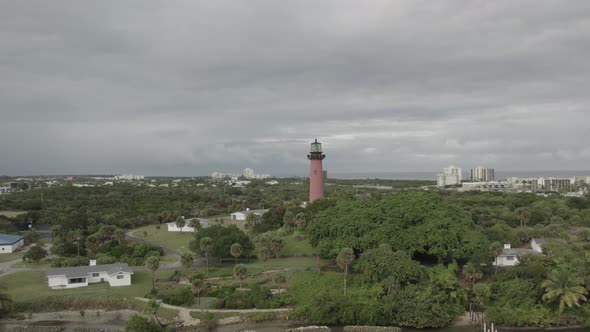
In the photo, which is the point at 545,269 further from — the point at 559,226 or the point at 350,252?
the point at 559,226

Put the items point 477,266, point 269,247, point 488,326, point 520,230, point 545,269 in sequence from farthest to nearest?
1. point 520,230
2. point 269,247
3. point 477,266
4. point 545,269
5. point 488,326

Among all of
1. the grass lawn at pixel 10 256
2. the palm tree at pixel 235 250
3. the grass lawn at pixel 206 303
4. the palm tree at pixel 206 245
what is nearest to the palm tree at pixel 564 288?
the grass lawn at pixel 206 303

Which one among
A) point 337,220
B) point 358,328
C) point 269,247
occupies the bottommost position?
point 358,328

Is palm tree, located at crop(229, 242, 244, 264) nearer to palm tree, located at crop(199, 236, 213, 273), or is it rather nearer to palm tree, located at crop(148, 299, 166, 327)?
palm tree, located at crop(199, 236, 213, 273)

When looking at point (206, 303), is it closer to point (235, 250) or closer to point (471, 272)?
point (235, 250)

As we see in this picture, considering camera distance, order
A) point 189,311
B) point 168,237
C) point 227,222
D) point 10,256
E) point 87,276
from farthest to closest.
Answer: point 227,222
point 168,237
point 10,256
point 87,276
point 189,311

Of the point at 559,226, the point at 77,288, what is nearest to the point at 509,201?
the point at 559,226

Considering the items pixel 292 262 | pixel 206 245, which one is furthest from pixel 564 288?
pixel 206 245
